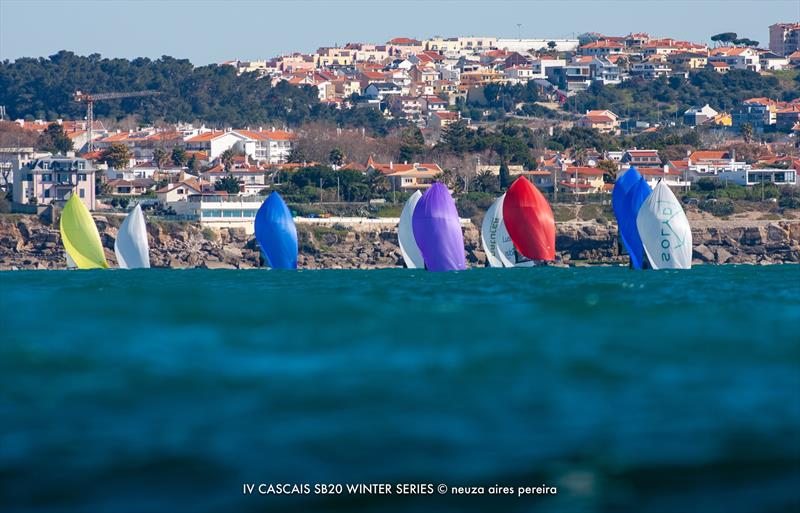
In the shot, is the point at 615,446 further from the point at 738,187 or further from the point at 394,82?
the point at 394,82

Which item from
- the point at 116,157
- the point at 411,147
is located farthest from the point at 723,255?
the point at 116,157

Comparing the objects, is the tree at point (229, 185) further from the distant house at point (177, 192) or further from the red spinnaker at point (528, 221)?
the red spinnaker at point (528, 221)

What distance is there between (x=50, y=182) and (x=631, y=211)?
39.4 metres

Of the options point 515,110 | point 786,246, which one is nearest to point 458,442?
point 786,246

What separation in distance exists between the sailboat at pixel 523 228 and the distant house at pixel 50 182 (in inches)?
1336

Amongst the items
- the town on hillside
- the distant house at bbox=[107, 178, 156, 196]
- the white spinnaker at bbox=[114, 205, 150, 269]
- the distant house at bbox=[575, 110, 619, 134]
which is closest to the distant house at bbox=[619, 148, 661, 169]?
the town on hillside

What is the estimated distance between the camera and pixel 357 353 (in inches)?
583

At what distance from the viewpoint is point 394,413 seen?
11680 mm

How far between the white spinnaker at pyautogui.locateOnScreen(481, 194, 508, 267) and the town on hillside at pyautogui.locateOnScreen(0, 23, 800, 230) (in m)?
27.3

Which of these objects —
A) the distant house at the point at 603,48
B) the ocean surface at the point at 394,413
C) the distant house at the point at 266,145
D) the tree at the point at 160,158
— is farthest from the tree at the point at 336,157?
the distant house at the point at 603,48

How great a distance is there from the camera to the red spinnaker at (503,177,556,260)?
43531mm

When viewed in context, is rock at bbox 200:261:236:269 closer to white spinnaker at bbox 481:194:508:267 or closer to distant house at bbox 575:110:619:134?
white spinnaker at bbox 481:194:508:267

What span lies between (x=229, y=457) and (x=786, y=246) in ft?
201

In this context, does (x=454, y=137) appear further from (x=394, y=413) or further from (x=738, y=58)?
(x=394, y=413)
